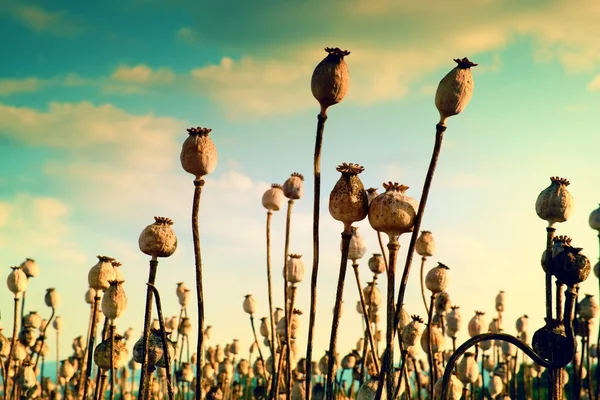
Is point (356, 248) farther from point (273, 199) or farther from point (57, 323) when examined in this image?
point (57, 323)

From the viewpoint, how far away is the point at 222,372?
10.2m

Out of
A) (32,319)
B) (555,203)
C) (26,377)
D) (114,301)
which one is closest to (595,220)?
(555,203)

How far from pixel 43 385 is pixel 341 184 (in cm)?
Result: 982

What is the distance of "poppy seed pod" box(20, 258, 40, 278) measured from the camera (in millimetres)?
7680

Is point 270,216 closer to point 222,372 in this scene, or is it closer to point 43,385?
point 222,372

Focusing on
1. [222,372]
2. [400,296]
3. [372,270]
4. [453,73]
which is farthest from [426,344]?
[222,372]

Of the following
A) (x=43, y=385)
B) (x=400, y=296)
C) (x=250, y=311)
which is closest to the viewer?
(x=400, y=296)

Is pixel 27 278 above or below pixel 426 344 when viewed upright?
above

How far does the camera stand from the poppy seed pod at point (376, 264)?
5965 mm

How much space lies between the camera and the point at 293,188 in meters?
5.90

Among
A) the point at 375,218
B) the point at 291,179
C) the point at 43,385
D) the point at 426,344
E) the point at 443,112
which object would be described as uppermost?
the point at 291,179

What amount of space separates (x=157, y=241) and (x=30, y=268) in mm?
4699

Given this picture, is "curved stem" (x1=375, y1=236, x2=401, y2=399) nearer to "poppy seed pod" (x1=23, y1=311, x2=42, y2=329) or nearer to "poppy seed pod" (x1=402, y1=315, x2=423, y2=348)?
"poppy seed pod" (x1=402, y1=315, x2=423, y2=348)

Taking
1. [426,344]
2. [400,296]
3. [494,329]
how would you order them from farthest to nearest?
[494,329]
[426,344]
[400,296]
